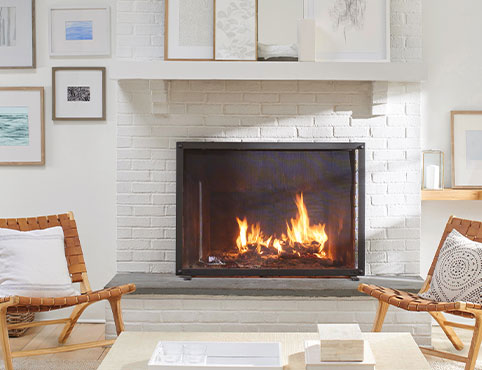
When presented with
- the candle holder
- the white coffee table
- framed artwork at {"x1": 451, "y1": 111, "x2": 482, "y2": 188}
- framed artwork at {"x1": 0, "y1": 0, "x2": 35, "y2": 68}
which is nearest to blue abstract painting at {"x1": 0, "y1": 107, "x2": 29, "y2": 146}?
framed artwork at {"x1": 0, "y1": 0, "x2": 35, "y2": 68}

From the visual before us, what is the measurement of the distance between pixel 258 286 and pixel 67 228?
109cm

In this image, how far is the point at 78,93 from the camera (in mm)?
3488

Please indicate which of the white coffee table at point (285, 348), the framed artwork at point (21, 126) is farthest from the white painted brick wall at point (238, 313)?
the framed artwork at point (21, 126)

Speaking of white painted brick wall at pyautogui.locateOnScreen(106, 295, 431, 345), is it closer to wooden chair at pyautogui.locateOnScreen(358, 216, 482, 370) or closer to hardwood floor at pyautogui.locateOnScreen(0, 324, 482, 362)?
hardwood floor at pyautogui.locateOnScreen(0, 324, 482, 362)

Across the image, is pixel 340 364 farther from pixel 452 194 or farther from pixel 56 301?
pixel 452 194

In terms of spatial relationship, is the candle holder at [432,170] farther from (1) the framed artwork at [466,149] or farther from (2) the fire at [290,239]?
(2) the fire at [290,239]

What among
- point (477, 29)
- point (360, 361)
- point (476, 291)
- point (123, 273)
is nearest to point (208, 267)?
point (123, 273)

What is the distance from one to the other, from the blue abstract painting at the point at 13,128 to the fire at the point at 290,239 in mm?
1430

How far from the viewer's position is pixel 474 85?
348 cm

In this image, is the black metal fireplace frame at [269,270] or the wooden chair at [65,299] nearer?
the wooden chair at [65,299]

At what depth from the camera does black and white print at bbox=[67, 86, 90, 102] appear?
3488 mm

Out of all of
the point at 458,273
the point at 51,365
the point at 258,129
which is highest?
the point at 258,129

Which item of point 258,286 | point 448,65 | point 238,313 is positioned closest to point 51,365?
point 238,313

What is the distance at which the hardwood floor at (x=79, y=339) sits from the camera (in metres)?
2.96
